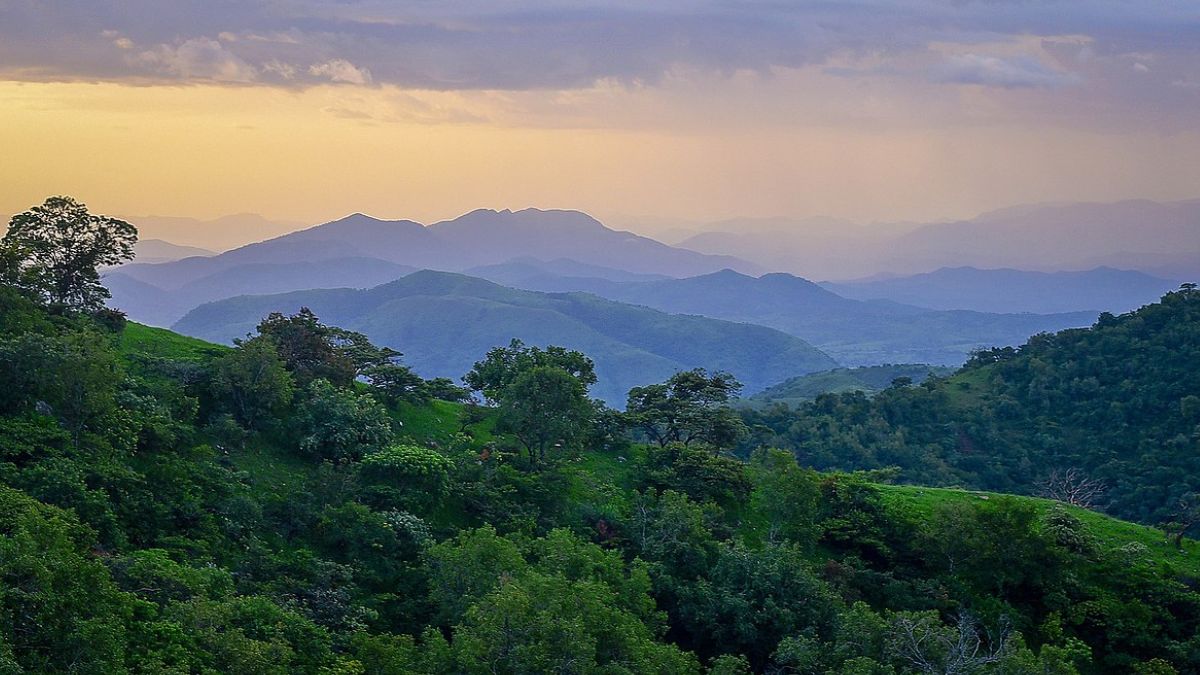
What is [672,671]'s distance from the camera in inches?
658

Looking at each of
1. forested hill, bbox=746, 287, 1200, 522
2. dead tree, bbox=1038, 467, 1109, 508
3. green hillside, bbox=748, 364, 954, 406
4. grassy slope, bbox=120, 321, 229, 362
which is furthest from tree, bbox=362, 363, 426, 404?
green hillside, bbox=748, 364, 954, 406

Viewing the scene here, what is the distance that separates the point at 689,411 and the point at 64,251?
2062 cm

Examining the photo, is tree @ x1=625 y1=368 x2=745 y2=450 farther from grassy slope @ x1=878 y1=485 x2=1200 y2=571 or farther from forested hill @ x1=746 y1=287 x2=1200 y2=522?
forested hill @ x1=746 y1=287 x2=1200 y2=522

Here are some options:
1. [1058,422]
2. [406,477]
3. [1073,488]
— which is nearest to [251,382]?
[406,477]

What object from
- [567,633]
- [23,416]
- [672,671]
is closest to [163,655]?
[567,633]

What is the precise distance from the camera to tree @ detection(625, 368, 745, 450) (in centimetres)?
3216

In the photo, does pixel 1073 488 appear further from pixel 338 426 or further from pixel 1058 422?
pixel 338 426

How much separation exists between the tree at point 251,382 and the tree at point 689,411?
12.4m

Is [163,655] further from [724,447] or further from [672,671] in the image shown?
[724,447]

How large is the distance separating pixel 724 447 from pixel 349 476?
14.5 meters

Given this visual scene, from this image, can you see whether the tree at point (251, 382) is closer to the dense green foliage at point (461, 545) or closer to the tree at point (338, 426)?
the dense green foliage at point (461, 545)

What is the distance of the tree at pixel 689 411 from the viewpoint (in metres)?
32.2

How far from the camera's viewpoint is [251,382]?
24969 millimetres

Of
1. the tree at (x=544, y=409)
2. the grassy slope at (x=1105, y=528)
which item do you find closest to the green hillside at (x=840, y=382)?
the grassy slope at (x=1105, y=528)
